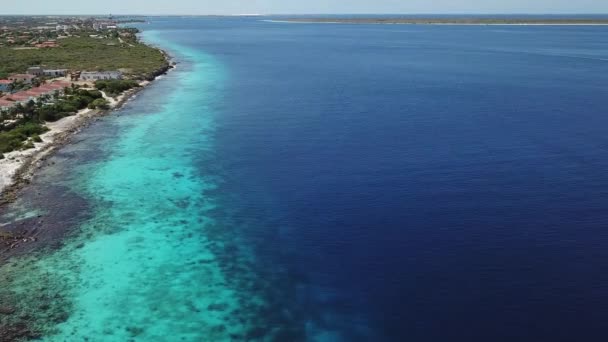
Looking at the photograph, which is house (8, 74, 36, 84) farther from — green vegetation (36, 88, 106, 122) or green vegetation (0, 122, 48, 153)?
green vegetation (0, 122, 48, 153)

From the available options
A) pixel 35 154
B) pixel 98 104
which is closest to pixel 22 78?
pixel 98 104

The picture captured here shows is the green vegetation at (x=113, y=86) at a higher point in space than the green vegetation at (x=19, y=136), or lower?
higher

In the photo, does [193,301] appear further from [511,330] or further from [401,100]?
[401,100]

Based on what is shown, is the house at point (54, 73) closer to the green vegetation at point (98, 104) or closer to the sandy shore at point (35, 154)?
the green vegetation at point (98, 104)

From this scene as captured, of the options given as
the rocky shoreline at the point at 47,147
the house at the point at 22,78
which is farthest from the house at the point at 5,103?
the house at the point at 22,78

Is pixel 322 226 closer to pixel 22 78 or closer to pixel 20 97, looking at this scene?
pixel 20 97

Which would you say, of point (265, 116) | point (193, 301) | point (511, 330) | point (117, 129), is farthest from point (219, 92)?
point (511, 330)

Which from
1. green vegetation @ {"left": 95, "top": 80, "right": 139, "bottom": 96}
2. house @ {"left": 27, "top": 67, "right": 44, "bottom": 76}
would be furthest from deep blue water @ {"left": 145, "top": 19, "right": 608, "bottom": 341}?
house @ {"left": 27, "top": 67, "right": 44, "bottom": 76}

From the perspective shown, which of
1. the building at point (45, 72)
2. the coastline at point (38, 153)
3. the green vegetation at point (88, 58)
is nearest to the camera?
the coastline at point (38, 153)
